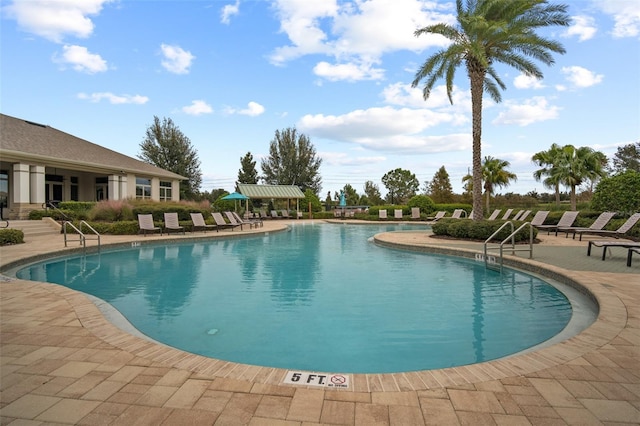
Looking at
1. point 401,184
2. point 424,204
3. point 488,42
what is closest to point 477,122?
point 488,42

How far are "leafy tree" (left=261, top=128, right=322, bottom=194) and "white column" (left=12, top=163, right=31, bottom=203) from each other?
28.9 m

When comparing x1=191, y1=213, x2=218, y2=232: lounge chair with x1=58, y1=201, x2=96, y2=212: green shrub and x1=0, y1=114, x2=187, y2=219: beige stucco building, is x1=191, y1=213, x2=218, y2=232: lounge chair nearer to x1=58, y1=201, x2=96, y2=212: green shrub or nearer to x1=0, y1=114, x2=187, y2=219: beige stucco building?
x1=58, y1=201, x2=96, y2=212: green shrub

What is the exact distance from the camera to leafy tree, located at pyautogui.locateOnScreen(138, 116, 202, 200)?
34.5 m

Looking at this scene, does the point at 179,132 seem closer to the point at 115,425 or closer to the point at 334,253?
the point at 334,253

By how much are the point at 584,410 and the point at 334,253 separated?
877 centimetres

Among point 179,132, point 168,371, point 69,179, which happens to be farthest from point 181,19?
point 179,132

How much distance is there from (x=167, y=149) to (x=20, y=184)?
60.3ft

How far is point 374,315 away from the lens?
5.01m

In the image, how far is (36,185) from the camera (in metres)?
17.7

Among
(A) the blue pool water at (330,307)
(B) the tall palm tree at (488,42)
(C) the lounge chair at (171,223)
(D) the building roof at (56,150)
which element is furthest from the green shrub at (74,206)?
(B) the tall palm tree at (488,42)

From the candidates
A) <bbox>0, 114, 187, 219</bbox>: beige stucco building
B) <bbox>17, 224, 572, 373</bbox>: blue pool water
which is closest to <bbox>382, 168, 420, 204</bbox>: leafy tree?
<bbox>0, 114, 187, 219</bbox>: beige stucco building

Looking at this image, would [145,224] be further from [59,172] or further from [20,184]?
[59,172]

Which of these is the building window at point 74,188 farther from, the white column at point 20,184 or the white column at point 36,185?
the white column at point 20,184

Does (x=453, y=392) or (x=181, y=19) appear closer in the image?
(x=453, y=392)
